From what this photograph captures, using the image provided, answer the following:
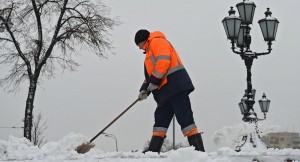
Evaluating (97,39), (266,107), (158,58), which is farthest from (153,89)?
(97,39)

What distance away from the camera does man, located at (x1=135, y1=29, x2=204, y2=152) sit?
575 cm

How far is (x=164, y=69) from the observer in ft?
18.9

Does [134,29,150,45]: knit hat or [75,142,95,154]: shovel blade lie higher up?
[134,29,150,45]: knit hat

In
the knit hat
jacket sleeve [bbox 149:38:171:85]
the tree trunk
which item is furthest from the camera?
the tree trunk

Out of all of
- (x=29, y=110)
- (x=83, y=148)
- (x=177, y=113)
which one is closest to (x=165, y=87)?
(x=177, y=113)

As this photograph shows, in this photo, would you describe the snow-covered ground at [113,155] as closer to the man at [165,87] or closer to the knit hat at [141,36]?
the man at [165,87]

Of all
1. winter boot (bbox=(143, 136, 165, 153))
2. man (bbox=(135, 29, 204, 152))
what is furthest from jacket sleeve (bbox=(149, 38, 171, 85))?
winter boot (bbox=(143, 136, 165, 153))

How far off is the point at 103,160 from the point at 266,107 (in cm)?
1392

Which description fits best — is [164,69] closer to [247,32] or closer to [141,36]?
[141,36]

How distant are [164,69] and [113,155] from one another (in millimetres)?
1498

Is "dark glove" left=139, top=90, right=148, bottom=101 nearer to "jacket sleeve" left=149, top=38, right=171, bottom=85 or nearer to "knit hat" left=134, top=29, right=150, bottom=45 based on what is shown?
"jacket sleeve" left=149, top=38, right=171, bottom=85

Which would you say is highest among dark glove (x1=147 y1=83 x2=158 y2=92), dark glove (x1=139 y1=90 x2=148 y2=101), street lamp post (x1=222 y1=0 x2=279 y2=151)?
street lamp post (x1=222 y1=0 x2=279 y2=151)

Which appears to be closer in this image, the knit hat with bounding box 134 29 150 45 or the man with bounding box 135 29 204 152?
the man with bounding box 135 29 204 152

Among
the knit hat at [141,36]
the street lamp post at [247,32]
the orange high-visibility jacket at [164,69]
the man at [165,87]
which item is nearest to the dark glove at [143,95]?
the man at [165,87]
